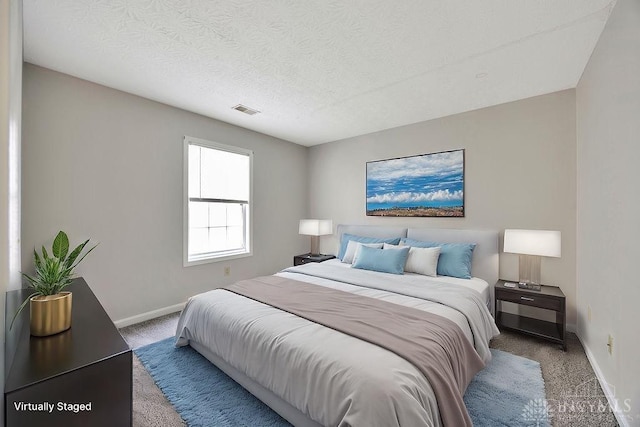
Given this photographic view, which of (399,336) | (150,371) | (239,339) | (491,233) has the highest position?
(491,233)

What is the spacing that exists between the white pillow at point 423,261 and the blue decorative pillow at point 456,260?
0.27 ft

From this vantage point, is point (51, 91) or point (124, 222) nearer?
point (51, 91)

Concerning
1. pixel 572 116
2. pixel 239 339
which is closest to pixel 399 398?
pixel 239 339

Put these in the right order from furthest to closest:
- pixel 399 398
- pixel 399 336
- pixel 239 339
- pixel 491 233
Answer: pixel 491 233 < pixel 239 339 < pixel 399 336 < pixel 399 398

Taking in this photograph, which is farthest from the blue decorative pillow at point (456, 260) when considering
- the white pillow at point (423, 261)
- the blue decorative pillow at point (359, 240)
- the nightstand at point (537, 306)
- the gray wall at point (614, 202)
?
the gray wall at point (614, 202)

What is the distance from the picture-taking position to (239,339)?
1.85 meters

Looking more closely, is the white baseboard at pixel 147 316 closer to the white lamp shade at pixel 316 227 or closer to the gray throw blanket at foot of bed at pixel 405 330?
the gray throw blanket at foot of bed at pixel 405 330

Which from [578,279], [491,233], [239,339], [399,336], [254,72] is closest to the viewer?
[399,336]

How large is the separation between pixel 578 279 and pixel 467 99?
214cm

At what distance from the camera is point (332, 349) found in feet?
4.86

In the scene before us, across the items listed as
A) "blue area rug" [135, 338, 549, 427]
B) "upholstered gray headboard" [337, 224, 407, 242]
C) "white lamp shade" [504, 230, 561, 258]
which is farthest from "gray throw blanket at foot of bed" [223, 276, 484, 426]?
"upholstered gray headboard" [337, 224, 407, 242]

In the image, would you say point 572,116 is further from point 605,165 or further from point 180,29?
point 180,29

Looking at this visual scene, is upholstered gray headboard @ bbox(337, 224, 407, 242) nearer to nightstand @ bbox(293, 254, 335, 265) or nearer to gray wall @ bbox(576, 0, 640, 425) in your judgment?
nightstand @ bbox(293, 254, 335, 265)

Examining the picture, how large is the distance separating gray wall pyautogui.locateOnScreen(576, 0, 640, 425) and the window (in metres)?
3.77
